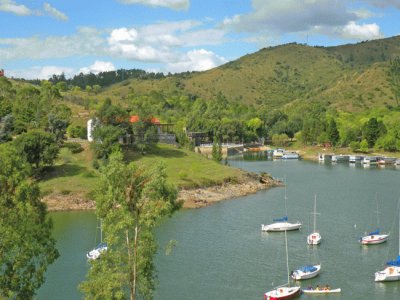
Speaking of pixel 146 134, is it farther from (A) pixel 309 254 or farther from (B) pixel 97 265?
(B) pixel 97 265

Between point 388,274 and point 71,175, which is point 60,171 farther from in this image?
point 388,274

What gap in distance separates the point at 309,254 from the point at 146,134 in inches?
2250

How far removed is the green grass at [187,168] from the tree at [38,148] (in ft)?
54.9

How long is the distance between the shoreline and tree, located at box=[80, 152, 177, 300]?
48246 mm

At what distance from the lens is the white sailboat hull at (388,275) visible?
52.1 meters

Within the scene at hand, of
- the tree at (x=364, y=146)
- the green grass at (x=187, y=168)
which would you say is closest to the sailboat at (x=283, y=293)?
the green grass at (x=187, y=168)

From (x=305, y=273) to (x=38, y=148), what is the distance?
5756 centimetres

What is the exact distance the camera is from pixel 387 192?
100 metres

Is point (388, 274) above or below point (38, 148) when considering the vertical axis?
below

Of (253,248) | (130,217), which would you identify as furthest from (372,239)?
(130,217)

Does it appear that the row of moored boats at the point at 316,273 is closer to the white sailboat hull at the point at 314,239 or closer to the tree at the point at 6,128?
the white sailboat hull at the point at 314,239

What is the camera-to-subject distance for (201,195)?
308ft

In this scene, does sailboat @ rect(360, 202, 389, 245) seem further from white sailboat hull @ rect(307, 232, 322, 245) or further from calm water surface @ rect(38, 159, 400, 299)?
white sailboat hull @ rect(307, 232, 322, 245)

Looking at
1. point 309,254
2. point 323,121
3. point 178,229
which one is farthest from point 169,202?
point 323,121
